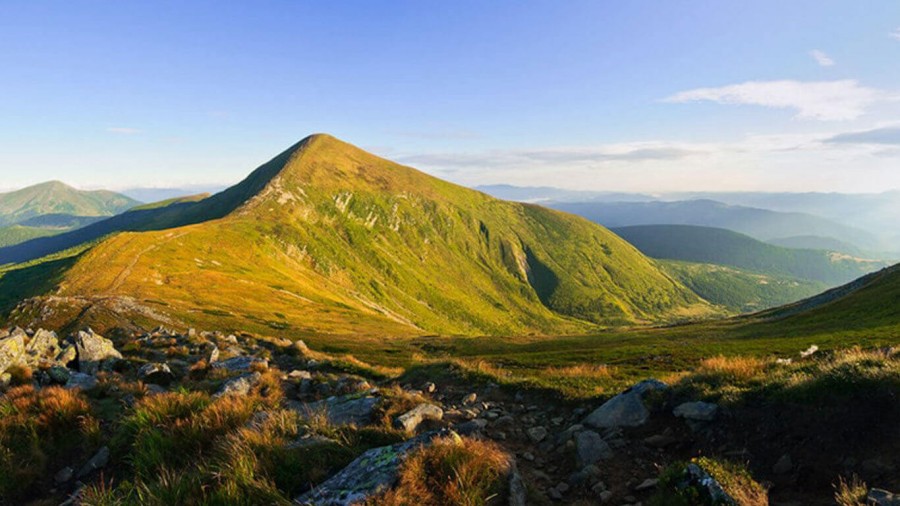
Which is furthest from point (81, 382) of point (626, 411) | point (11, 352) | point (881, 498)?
point (881, 498)

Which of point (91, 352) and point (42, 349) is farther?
point (91, 352)

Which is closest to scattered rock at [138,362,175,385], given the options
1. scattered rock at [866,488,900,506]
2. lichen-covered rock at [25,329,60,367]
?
lichen-covered rock at [25,329,60,367]

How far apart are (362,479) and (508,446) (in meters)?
6.14

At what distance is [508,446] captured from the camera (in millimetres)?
11883

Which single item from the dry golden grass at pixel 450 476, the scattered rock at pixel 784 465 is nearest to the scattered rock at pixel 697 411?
the scattered rock at pixel 784 465

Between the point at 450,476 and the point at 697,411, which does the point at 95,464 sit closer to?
the point at 450,476

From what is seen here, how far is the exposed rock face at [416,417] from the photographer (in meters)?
11.1

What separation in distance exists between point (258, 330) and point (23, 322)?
36877mm

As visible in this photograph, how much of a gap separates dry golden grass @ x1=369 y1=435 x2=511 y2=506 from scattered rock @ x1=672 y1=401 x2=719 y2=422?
604cm

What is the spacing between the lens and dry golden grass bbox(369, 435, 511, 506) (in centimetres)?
648

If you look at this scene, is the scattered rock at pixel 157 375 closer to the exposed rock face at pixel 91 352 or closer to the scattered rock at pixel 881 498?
the exposed rock face at pixel 91 352

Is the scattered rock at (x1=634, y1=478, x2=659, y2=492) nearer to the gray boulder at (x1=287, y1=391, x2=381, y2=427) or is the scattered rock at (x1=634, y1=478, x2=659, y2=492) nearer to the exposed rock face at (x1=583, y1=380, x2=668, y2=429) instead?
the exposed rock face at (x1=583, y1=380, x2=668, y2=429)

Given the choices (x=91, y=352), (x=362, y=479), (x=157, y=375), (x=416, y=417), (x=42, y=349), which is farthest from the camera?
(x=91, y=352)

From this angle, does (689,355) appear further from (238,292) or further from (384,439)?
(238,292)
